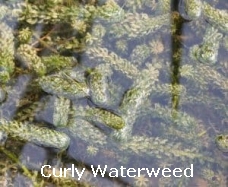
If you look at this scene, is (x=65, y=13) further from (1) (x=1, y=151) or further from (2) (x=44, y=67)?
(1) (x=1, y=151)

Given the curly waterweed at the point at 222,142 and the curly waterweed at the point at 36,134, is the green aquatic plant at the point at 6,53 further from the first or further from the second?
the curly waterweed at the point at 222,142

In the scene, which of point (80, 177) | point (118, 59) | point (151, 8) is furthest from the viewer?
point (151, 8)

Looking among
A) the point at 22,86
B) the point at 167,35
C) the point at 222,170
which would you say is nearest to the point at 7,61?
the point at 22,86

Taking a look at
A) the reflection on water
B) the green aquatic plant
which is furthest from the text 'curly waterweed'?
the green aquatic plant

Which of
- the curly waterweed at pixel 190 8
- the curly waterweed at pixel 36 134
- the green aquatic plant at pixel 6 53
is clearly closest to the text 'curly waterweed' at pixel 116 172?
the curly waterweed at pixel 36 134

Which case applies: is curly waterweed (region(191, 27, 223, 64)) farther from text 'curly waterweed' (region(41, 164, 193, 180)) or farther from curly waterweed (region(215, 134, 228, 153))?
text 'curly waterweed' (region(41, 164, 193, 180))

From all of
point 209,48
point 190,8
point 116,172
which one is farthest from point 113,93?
point 190,8

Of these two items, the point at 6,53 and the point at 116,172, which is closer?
the point at 116,172

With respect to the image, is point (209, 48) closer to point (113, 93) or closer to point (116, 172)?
point (113, 93)

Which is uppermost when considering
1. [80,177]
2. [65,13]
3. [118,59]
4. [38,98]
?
[65,13]
